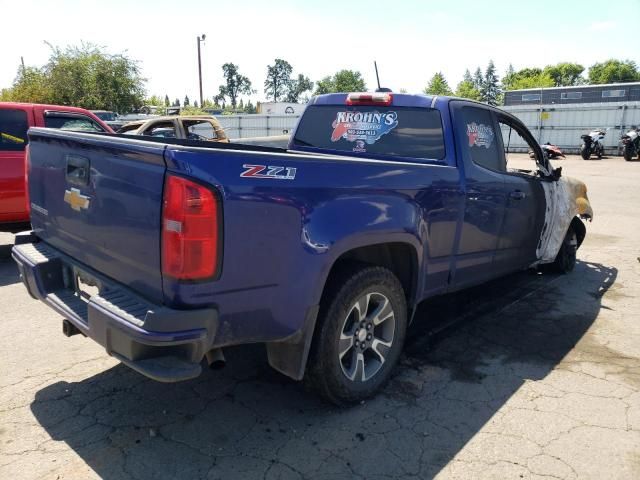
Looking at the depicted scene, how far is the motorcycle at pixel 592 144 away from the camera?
2281cm

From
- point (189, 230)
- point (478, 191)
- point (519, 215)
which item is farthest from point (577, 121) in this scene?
point (189, 230)

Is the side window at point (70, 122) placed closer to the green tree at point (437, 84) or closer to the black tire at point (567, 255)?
the black tire at point (567, 255)

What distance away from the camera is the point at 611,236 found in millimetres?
8375

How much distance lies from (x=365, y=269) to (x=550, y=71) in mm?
120601

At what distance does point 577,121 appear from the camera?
26.2 metres

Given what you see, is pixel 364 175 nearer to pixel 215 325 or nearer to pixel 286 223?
pixel 286 223

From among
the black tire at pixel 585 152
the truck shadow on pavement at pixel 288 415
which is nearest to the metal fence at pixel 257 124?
the black tire at pixel 585 152

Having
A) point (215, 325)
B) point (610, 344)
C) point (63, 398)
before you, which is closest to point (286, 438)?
point (215, 325)

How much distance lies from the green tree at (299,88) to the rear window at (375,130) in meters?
127

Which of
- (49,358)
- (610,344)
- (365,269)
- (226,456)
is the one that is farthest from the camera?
(610,344)

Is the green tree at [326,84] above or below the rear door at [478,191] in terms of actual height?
above

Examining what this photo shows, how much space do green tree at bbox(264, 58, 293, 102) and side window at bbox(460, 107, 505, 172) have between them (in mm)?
133000

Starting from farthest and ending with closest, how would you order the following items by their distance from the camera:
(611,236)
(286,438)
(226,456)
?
(611,236) → (286,438) → (226,456)

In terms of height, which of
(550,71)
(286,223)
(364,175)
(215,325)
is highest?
(550,71)
